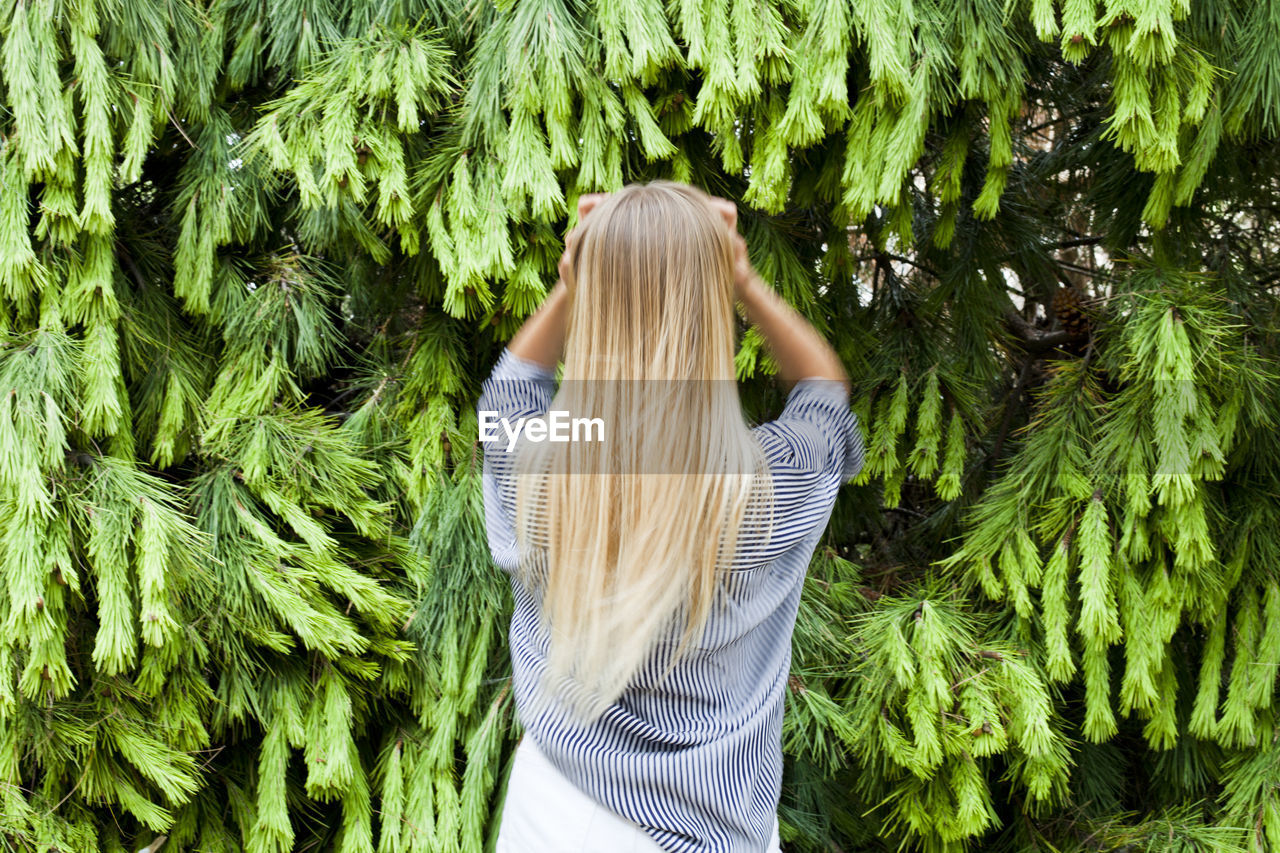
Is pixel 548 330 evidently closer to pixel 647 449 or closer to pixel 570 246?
pixel 570 246

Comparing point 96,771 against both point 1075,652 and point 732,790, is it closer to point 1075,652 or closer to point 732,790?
point 732,790

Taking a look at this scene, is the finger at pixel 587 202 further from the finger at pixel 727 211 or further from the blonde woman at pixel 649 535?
the finger at pixel 727 211

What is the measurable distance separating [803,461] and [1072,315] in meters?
0.99

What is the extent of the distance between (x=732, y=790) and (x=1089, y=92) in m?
1.39

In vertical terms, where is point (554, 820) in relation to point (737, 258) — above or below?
below

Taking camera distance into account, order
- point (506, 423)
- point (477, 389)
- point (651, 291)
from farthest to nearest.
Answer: point (477, 389)
point (506, 423)
point (651, 291)

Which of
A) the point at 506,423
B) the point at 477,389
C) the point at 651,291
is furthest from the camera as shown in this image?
the point at 477,389

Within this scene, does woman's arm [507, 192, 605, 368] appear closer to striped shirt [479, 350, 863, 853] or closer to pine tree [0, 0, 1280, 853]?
striped shirt [479, 350, 863, 853]

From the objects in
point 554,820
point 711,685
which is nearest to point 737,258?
point 711,685

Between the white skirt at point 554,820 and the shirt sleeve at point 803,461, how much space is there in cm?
29

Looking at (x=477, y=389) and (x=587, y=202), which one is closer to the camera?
(x=587, y=202)

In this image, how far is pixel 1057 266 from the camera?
1775mm

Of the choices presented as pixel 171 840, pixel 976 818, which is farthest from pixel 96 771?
pixel 976 818

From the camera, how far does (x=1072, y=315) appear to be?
166cm
